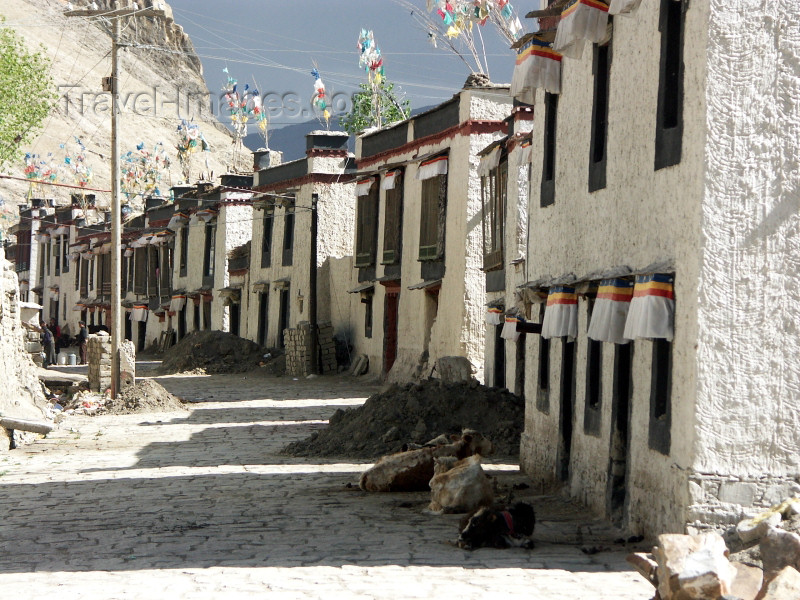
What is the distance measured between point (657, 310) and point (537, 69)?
503cm

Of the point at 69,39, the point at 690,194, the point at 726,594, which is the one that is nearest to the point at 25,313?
the point at 690,194

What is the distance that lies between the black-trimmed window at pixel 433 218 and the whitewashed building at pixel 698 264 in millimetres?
15591

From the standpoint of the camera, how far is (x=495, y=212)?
23375mm

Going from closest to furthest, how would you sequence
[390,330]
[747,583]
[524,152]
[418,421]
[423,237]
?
1. [747,583]
2. [418,421]
3. [524,152]
4. [423,237]
5. [390,330]

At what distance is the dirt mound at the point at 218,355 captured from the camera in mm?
38566

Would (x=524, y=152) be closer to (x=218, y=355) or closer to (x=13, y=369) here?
(x=13, y=369)

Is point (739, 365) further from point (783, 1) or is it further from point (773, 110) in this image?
point (783, 1)

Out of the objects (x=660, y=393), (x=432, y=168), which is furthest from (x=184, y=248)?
(x=660, y=393)

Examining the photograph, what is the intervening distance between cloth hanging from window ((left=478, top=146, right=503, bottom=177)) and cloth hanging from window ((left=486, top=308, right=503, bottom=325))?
271 centimetres

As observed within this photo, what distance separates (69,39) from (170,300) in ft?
382

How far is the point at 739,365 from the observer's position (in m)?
9.20

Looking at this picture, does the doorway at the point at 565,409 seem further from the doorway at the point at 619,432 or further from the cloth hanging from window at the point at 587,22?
the cloth hanging from window at the point at 587,22

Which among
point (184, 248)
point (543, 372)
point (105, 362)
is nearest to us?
point (543, 372)

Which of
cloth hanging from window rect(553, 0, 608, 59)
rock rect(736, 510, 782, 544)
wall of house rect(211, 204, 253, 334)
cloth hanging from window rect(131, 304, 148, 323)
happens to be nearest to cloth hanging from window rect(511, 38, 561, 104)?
cloth hanging from window rect(553, 0, 608, 59)
